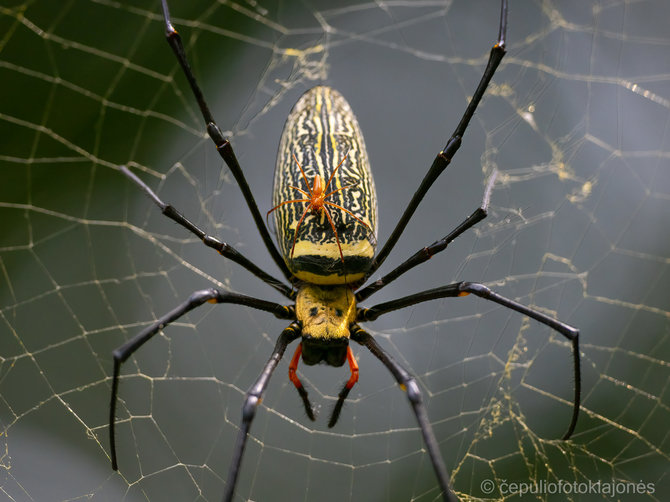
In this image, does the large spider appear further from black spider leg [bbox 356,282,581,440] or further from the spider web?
the spider web

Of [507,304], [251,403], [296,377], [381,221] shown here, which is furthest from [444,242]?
[381,221]

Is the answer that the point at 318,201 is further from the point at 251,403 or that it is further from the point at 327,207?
the point at 251,403

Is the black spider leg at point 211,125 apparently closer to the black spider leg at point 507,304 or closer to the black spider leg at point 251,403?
the black spider leg at point 251,403


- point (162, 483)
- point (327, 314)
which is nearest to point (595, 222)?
point (327, 314)

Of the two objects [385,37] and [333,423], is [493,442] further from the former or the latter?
[385,37]

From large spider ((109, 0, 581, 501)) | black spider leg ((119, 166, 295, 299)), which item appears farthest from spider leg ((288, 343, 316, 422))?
black spider leg ((119, 166, 295, 299))

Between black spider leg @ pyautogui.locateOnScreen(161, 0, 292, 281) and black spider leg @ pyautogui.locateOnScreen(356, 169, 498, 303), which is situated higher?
black spider leg @ pyautogui.locateOnScreen(161, 0, 292, 281)

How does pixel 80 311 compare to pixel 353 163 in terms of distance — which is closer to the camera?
pixel 353 163
